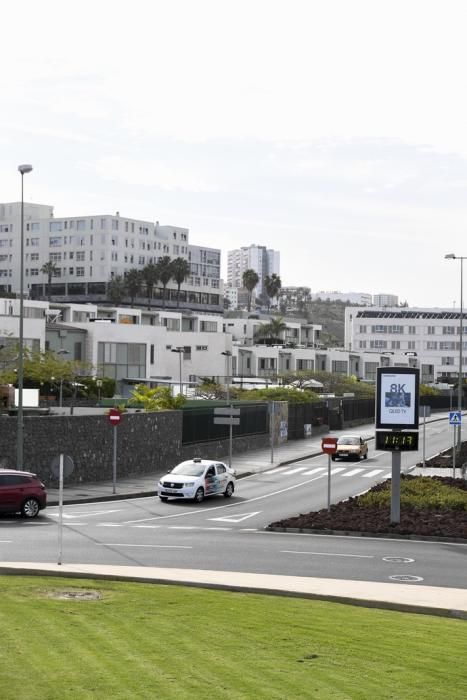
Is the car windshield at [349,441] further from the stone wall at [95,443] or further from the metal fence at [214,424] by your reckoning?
the stone wall at [95,443]

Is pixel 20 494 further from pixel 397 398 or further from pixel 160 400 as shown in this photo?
pixel 160 400

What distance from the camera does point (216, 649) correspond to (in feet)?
46.3

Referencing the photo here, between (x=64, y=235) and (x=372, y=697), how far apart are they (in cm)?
15656

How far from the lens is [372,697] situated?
39.2 ft

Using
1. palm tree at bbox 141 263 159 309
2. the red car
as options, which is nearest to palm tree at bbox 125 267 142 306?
palm tree at bbox 141 263 159 309

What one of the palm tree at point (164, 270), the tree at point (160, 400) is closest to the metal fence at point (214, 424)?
the tree at point (160, 400)

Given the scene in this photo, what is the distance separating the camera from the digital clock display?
32.5 m

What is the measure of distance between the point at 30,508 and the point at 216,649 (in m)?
20.4

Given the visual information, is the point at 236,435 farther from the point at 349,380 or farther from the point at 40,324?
the point at 349,380

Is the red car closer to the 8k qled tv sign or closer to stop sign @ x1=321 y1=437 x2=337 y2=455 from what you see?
stop sign @ x1=321 y1=437 x2=337 y2=455

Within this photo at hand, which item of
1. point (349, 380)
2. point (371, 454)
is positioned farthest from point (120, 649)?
point (349, 380)

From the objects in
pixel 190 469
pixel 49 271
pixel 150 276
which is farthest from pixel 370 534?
pixel 150 276

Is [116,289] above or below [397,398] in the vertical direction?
above

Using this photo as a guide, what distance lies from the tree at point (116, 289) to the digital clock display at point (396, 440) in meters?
130
